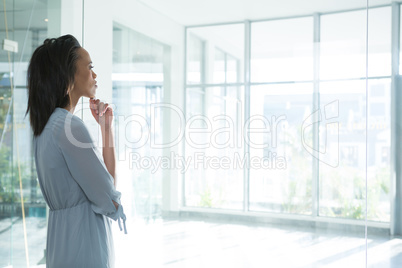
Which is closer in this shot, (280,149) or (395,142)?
(395,142)

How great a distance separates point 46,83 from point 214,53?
73.1 inches

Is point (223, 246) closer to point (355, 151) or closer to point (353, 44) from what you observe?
point (355, 151)

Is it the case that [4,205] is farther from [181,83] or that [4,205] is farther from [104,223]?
[104,223]

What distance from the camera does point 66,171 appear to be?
152 cm

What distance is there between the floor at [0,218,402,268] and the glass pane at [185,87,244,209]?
0.23 m

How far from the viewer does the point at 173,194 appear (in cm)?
341

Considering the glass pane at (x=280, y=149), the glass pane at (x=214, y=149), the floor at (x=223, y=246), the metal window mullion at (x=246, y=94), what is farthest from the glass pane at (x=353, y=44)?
the floor at (x=223, y=246)

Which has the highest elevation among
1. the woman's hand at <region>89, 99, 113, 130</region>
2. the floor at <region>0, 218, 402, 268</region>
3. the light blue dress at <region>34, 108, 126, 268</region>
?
the woman's hand at <region>89, 99, 113, 130</region>

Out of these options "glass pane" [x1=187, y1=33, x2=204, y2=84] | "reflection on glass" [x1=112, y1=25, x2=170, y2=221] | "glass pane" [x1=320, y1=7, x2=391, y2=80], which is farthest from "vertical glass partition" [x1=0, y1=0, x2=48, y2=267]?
"glass pane" [x1=320, y1=7, x2=391, y2=80]

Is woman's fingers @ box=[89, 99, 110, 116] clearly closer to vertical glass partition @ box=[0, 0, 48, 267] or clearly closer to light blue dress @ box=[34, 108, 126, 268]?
light blue dress @ box=[34, 108, 126, 268]

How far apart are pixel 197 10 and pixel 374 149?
5.62 ft

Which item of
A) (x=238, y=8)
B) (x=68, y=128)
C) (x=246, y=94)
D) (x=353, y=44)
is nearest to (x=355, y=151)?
(x=353, y=44)

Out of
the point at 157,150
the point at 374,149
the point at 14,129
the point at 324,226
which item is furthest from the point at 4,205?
the point at 374,149

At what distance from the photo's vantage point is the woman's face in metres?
1.66
